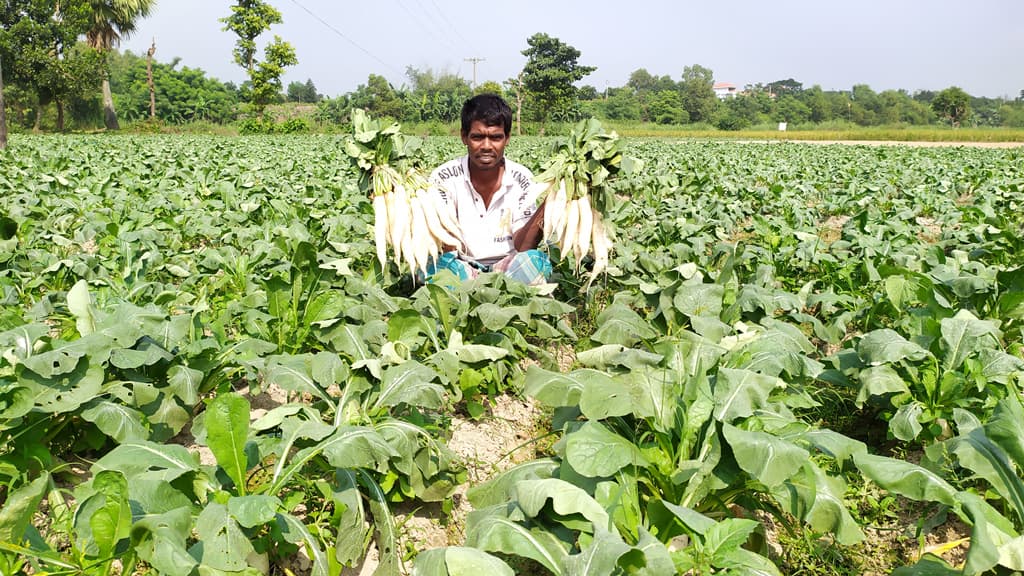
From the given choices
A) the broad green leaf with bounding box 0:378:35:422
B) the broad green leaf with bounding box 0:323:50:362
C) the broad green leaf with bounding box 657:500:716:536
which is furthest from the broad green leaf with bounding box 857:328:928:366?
the broad green leaf with bounding box 0:323:50:362

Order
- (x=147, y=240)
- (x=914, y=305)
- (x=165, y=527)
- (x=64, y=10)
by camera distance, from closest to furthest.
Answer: (x=165, y=527) < (x=914, y=305) < (x=147, y=240) < (x=64, y=10)

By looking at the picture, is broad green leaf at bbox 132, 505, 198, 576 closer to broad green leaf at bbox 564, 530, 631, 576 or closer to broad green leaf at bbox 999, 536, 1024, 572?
broad green leaf at bbox 564, 530, 631, 576

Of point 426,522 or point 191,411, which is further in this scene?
point 191,411

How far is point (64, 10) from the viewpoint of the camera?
134 feet

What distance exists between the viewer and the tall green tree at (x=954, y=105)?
76875mm

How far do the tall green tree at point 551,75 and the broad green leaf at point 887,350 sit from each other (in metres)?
53.0

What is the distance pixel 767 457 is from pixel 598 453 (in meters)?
0.43

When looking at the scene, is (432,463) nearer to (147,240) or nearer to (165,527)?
(165,527)

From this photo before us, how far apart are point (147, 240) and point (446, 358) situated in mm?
2802

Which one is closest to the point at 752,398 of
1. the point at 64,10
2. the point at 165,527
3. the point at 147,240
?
the point at 165,527

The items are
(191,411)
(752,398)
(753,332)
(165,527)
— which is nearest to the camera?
(165,527)

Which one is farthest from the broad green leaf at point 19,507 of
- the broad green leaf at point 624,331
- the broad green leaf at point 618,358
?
the broad green leaf at point 624,331

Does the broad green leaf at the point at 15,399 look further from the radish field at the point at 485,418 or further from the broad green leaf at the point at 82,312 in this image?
the broad green leaf at the point at 82,312

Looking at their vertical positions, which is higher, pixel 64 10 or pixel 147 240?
pixel 64 10
